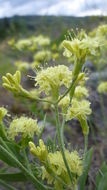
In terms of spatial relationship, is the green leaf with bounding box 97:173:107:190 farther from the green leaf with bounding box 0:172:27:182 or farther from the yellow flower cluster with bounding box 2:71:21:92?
the yellow flower cluster with bounding box 2:71:21:92

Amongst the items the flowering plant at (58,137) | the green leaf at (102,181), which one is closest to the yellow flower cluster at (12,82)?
the flowering plant at (58,137)

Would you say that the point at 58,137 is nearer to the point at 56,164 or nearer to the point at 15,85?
the point at 56,164

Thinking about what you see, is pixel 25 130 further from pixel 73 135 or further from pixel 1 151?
pixel 73 135

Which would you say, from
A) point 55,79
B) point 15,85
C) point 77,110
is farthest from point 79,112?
point 15,85

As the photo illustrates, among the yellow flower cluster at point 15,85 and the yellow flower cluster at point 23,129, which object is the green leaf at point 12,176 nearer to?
the yellow flower cluster at point 23,129

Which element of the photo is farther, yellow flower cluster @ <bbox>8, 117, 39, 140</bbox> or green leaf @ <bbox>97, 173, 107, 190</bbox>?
yellow flower cluster @ <bbox>8, 117, 39, 140</bbox>

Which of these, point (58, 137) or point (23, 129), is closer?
point (58, 137)

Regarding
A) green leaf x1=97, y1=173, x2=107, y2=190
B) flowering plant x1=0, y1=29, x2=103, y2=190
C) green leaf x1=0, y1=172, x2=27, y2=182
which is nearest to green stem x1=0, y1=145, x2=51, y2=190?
flowering plant x1=0, y1=29, x2=103, y2=190

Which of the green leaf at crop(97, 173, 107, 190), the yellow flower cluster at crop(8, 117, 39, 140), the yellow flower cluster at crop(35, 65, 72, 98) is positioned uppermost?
the yellow flower cluster at crop(35, 65, 72, 98)

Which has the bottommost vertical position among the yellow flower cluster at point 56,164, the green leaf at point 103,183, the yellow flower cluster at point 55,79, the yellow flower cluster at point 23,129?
the green leaf at point 103,183
